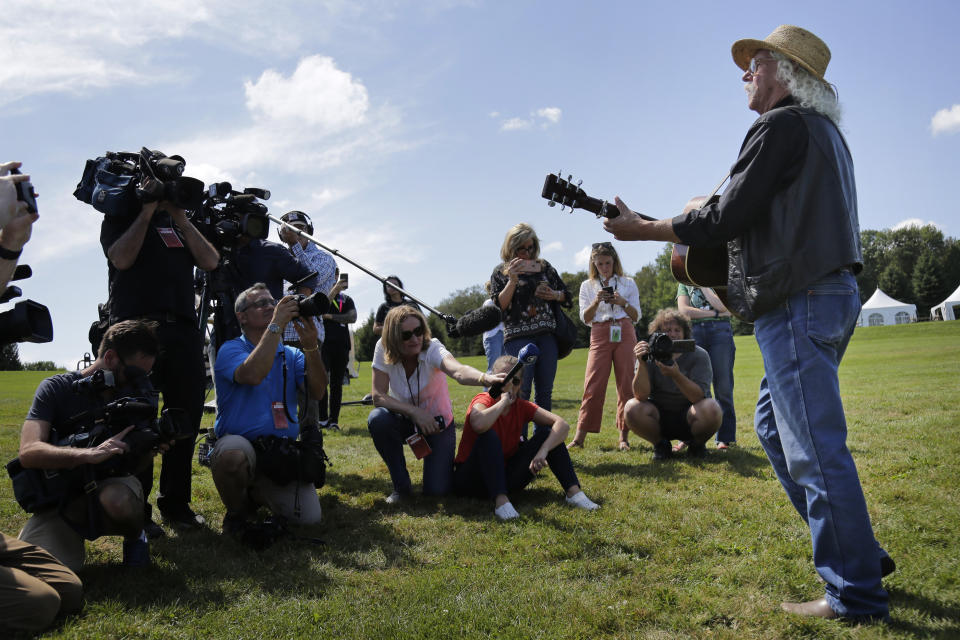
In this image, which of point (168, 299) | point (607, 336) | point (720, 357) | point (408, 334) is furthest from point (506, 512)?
point (720, 357)

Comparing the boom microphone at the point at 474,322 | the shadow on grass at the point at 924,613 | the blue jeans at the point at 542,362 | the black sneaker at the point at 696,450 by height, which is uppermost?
the boom microphone at the point at 474,322

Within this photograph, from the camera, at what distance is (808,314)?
2707mm

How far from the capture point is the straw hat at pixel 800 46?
2.88 meters

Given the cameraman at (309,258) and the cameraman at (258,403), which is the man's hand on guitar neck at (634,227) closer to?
the cameraman at (258,403)

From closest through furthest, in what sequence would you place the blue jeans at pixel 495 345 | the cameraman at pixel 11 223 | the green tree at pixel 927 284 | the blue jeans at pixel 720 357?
the cameraman at pixel 11 223 < the blue jeans at pixel 720 357 < the blue jeans at pixel 495 345 < the green tree at pixel 927 284

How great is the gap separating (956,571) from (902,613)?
0.66 meters

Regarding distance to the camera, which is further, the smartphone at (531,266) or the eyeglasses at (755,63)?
the smartphone at (531,266)

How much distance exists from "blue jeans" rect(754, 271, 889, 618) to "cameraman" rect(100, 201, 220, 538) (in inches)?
133

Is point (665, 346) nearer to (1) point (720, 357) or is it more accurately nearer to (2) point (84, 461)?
(1) point (720, 357)

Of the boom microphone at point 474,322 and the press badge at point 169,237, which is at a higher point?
the press badge at point 169,237

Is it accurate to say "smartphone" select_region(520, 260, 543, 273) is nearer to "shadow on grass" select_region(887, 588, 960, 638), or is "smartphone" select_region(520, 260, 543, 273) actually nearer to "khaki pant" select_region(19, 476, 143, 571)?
"khaki pant" select_region(19, 476, 143, 571)

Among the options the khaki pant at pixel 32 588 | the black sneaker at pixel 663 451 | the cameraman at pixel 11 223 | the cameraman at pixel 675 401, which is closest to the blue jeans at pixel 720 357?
the cameraman at pixel 675 401

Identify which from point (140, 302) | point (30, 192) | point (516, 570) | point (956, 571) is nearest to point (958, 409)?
point (956, 571)

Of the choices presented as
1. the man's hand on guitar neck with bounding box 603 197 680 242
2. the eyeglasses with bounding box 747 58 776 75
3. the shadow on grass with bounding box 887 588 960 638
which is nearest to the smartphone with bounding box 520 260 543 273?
the man's hand on guitar neck with bounding box 603 197 680 242
